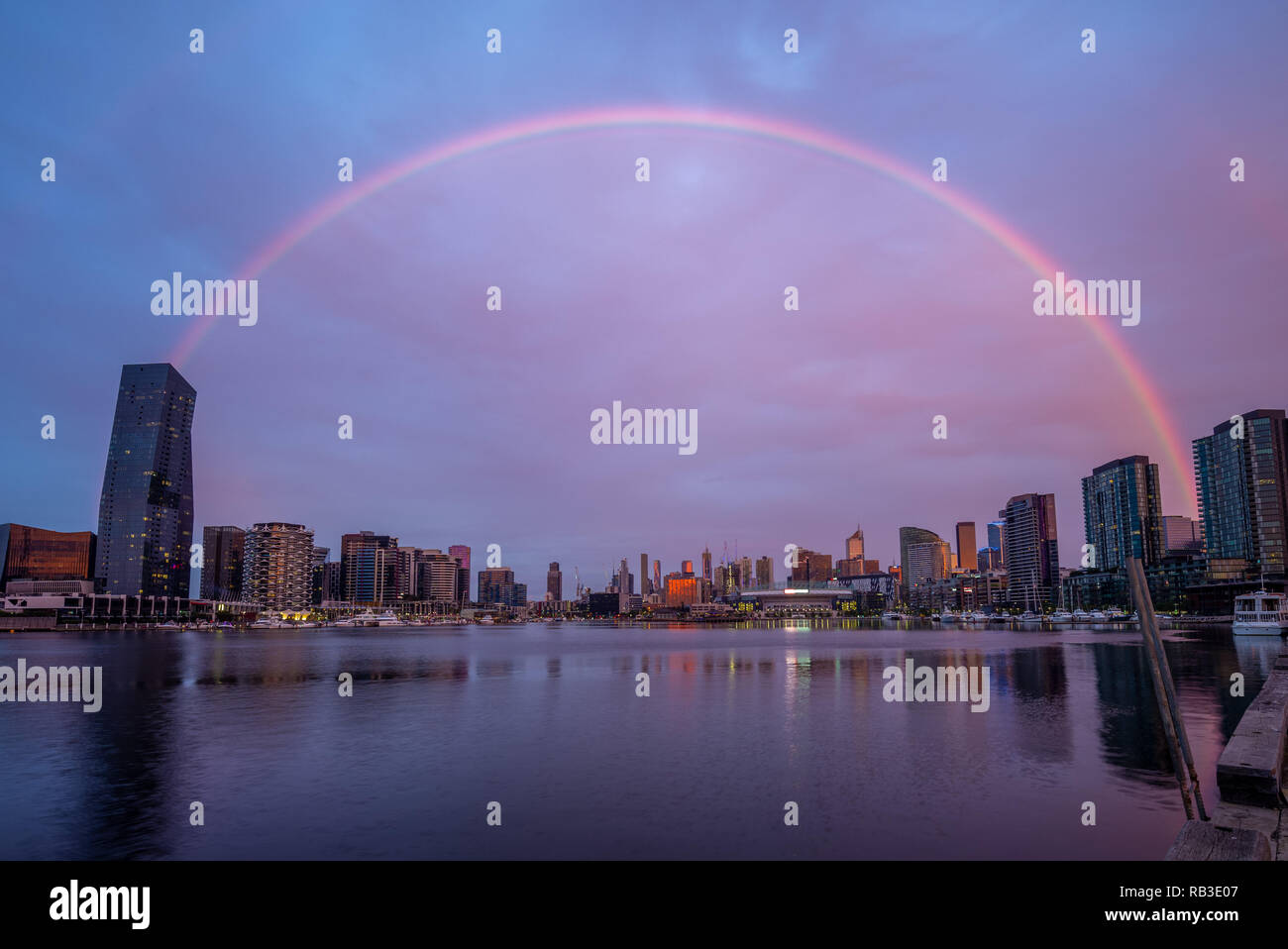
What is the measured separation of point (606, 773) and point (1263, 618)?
166 m

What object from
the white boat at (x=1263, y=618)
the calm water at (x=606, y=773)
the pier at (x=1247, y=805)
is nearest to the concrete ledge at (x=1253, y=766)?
the pier at (x=1247, y=805)

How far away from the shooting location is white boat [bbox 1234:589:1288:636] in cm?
12800

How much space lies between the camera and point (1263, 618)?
5723 inches

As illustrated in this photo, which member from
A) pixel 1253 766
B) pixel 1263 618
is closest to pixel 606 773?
pixel 1253 766

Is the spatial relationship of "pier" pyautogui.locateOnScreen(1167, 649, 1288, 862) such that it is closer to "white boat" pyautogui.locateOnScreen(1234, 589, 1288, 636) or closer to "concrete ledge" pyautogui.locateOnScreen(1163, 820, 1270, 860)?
"concrete ledge" pyautogui.locateOnScreen(1163, 820, 1270, 860)

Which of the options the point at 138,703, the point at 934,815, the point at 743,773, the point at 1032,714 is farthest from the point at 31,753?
the point at 1032,714

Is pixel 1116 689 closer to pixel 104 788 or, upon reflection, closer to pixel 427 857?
pixel 427 857

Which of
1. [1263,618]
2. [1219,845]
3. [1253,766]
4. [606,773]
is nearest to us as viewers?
[1219,845]

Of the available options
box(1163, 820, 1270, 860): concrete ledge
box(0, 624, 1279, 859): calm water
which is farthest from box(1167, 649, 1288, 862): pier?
box(0, 624, 1279, 859): calm water

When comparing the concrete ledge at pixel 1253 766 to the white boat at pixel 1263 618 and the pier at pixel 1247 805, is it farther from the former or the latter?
the white boat at pixel 1263 618

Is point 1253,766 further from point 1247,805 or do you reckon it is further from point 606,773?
point 606,773

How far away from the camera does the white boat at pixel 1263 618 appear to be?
12800 centimetres
